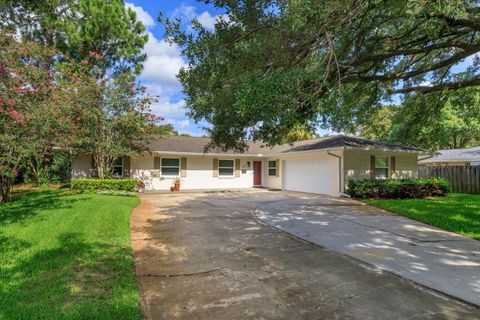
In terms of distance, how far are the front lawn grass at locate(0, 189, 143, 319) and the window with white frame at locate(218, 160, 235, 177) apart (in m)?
12.2

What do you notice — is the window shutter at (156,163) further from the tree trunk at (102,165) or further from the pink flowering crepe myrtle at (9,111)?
the pink flowering crepe myrtle at (9,111)

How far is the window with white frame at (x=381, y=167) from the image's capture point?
1585 centimetres

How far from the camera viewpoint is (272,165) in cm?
2075

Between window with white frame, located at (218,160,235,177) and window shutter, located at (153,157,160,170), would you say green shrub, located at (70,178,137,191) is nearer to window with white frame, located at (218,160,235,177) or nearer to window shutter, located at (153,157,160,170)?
window shutter, located at (153,157,160,170)

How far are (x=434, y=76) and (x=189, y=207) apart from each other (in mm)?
10468

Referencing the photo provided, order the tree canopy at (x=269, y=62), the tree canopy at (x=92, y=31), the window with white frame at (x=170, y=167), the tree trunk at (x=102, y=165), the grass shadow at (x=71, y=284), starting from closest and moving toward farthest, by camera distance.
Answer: the grass shadow at (x=71, y=284)
the tree canopy at (x=269, y=62)
the tree trunk at (x=102, y=165)
the tree canopy at (x=92, y=31)
the window with white frame at (x=170, y=167)

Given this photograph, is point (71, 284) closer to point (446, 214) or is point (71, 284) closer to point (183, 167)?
point (446, 214)

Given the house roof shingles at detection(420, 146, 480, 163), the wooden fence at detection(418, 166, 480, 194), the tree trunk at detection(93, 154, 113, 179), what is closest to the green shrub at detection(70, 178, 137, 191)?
the tree trunk at detection(93, 154, 113, 179)

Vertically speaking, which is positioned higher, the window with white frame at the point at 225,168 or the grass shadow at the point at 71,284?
the window with white frame at the point at 225,168

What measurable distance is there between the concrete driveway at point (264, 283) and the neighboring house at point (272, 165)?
31.2 ft

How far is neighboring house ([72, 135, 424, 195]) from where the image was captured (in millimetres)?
15094

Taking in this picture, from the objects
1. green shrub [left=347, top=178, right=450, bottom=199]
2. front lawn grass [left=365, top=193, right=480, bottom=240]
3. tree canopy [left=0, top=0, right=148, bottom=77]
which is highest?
tree canopy [left=0, top=0, right=148, bottom=77]

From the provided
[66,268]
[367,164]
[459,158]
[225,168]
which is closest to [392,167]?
[367,164]

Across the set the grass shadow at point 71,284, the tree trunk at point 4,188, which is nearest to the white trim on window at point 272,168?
the tree trunk at point 4,188
